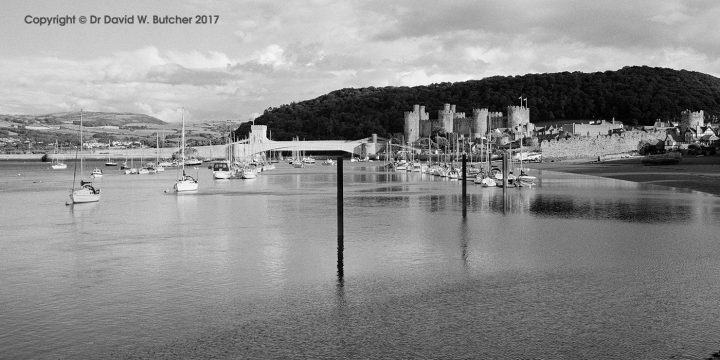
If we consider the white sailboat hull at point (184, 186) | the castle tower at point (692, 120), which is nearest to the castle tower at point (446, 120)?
the castle tower at point (692, 120)

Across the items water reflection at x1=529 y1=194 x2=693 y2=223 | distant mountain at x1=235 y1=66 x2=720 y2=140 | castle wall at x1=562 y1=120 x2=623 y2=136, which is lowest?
water reflection at x1=529 y1=194 x2=693 y2=223

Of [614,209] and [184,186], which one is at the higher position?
[184,186]

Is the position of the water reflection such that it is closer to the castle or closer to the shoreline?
the shoreline

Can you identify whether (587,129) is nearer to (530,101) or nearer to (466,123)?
(466,123)

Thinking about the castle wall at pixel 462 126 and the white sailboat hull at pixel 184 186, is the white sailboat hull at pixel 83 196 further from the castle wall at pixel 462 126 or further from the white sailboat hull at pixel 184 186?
the castle wall at pixel 462 126

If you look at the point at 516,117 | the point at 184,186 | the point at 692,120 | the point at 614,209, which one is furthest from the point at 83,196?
the point at 516,117

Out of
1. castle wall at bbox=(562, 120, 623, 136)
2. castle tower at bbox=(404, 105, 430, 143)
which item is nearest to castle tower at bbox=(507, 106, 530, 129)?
castle wall at bbox=(562, 120, 623, 136)
